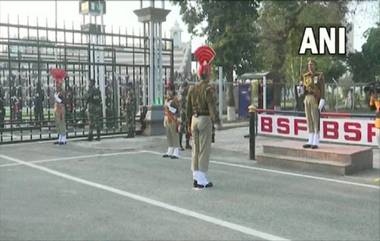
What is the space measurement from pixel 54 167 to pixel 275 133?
619 centimetres

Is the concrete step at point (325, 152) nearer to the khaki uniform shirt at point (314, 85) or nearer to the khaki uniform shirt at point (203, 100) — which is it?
the khaki uniform shirt at point (314, 85)

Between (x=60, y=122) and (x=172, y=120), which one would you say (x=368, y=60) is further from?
(x=60, y=122)

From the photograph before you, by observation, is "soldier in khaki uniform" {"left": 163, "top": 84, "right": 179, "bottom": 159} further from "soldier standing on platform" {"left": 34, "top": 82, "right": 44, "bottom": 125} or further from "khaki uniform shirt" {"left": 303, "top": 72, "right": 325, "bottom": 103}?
"soldier standing on platform" {"left": 34, "top": 82, "right": 44, "bottom": 125}

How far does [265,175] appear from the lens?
33.5 feet

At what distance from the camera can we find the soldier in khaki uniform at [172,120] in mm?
11797

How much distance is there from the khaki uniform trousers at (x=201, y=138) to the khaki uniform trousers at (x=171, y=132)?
4224 millimetres

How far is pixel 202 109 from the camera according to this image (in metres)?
6.98

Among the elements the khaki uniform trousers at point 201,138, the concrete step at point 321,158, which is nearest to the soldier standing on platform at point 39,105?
the concrete step at point 321,158

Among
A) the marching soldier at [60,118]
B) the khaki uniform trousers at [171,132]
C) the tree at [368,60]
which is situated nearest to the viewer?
the tree at [368,60]

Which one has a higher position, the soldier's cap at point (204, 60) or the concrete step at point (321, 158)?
the soldier's cap at point (204, 60)

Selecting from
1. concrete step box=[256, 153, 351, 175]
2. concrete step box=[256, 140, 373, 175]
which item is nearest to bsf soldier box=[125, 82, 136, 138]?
concrete step box=[256, 153, 351, 175]

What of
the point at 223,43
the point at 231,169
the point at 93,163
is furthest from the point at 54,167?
the point at 223,43

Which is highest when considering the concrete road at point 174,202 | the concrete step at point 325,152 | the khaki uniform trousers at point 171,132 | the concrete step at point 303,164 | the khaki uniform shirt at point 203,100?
the khaki uniform shirt at point 203,100

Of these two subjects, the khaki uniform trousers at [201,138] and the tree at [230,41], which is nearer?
the khaki uniform trousers at [201,138]
